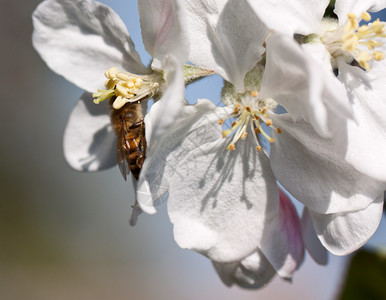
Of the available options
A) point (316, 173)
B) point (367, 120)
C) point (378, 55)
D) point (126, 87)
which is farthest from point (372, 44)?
point (126, 87)

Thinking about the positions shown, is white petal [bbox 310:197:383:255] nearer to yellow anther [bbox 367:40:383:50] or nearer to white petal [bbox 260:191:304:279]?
white petal [bbox 260:191:304:279]

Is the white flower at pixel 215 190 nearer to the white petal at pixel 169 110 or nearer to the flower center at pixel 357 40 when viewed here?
the white petal at pixel 169 110

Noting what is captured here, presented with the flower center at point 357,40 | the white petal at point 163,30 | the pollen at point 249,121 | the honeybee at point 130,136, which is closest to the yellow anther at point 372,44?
the flower center at point 357,40

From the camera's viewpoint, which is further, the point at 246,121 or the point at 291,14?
the point at 246,121

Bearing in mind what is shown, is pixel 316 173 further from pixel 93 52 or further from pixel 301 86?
pixel 93 52

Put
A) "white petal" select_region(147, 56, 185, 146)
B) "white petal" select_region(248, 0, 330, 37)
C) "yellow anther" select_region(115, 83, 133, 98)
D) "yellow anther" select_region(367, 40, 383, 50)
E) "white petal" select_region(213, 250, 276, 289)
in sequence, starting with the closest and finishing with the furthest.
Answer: "white petal" select_region(147, 56, 185, 146) → "white petal" select_region(248, 0, 330, 37) → "yellow anther" select_region(367, 40, 383, 50) → "yellow anther" select_region(115, 83, 133, 98) → "white petal" select_region(213, 250, 276, 289)

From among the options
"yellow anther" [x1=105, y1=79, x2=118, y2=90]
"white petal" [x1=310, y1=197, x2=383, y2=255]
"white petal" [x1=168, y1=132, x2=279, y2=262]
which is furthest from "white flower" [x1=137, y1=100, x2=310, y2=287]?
"yellow anther" [x1=105, y1=79, x2=118, y2=90]
